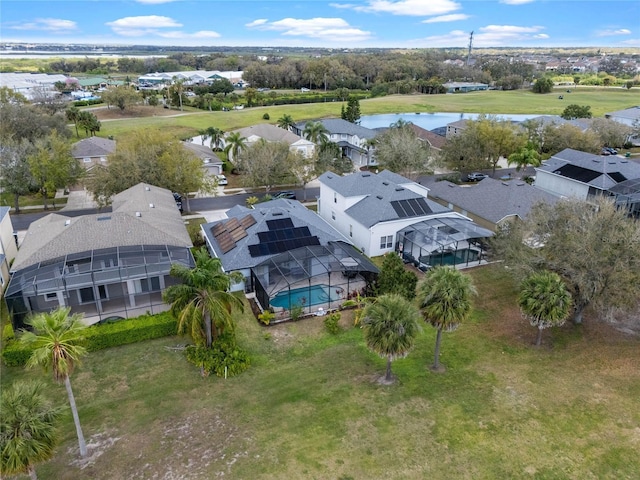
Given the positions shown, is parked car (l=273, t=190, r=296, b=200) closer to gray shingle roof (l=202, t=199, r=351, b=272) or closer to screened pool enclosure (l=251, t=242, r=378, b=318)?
gray shingle roof (l=202, t=199, r=351, b=272)

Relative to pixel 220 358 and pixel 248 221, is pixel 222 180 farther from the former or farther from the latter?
pixel 220 358

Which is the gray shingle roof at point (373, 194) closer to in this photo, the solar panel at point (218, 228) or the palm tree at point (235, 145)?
the solar panel at point (218, 228)

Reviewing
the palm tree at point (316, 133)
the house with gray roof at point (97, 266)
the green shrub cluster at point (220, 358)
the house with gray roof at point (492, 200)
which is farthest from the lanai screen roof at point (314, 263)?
the palm tree at point (316, 133)

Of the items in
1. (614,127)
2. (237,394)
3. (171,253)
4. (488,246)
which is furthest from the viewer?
(614,127)

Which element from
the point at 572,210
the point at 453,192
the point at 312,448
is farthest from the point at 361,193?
the point at 312,448

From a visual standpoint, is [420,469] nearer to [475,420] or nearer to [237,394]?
[475,420]

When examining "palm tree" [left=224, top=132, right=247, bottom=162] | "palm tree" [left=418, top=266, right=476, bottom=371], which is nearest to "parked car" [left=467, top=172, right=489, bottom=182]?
"palm tree" [left=224, top=132, right=247, bottom=162]

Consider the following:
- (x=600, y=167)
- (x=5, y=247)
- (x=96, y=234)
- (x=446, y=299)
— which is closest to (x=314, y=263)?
(x=446, y=299)
